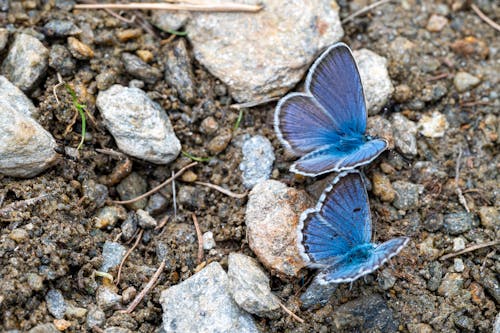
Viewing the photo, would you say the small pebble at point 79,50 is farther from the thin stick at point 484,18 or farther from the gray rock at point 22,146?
the thin stick at point 484,18

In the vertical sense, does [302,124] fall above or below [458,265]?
above

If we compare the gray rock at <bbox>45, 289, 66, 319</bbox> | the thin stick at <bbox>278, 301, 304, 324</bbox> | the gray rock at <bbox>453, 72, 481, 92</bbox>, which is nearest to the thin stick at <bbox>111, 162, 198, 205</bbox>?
the gray rock at <bbox>45, 289, 66, 319</bbox>

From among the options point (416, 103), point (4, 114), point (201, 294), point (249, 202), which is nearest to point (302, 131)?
point (249, 202)

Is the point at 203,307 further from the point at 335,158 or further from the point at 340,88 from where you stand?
the point at 340,88

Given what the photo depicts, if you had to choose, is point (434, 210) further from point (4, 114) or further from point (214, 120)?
point (4, 114)

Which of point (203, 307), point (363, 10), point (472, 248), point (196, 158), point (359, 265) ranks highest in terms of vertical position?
point (363, 10)

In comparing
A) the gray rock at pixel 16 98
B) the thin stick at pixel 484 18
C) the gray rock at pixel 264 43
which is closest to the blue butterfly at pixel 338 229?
the gray rock at pixel 264 43

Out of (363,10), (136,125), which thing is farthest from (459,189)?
(136,125)

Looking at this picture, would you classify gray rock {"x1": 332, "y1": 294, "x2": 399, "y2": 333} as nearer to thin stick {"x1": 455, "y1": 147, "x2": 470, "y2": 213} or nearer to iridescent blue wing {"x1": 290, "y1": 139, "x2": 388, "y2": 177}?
iridescent blue wing {"x1": 290, "y1": 139, "x2": 388, "y2": 177}
